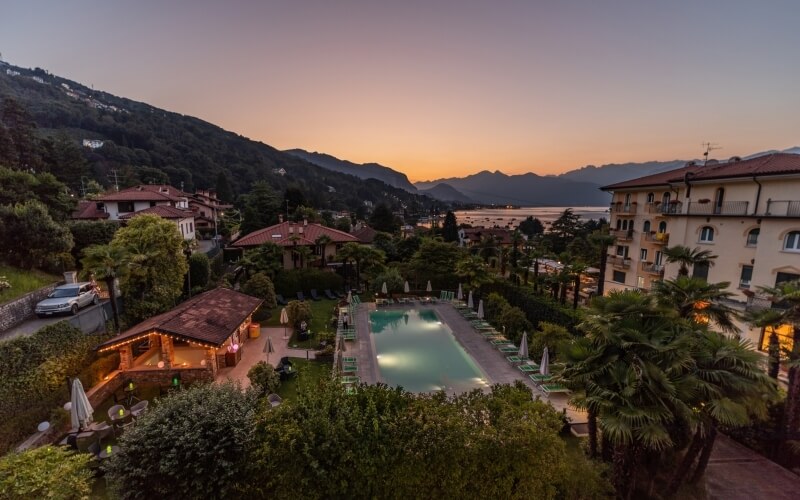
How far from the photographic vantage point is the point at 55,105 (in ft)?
351

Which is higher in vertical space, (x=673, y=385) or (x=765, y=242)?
(x=765, y=242)

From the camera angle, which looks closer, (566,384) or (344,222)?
(566,384)

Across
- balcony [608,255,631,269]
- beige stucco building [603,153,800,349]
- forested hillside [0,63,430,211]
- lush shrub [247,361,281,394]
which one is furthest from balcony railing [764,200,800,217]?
forested hillside [0,63,430,211]

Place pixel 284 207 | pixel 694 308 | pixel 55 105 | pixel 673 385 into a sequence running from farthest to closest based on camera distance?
1. pixel 55 105
2. pixel 284 207
3. pixel 694 308
4. pixel 673 385

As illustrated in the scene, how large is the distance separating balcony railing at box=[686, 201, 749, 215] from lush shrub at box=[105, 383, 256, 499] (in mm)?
27008

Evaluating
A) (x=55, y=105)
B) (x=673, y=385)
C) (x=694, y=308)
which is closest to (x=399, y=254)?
(x=694, y=308)

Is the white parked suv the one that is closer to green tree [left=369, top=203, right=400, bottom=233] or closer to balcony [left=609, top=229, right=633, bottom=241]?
balcony [left=609, top=229, right=633, bottom=241]

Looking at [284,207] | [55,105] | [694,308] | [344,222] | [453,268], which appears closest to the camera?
[694,308]

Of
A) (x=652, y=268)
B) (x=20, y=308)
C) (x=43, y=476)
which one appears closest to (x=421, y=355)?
(x=43, y=476)

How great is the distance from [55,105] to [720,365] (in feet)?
534

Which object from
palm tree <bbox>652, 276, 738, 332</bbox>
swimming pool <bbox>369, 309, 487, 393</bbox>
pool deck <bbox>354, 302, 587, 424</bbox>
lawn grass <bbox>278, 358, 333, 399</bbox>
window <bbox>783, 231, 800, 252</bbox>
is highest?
window <bbox>783, 231, 800, 252</bbox>

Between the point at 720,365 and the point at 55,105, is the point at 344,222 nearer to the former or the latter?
the point at 720,365

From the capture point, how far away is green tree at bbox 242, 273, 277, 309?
2364 cm

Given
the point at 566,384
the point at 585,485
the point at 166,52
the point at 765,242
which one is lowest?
the point at 585,485
